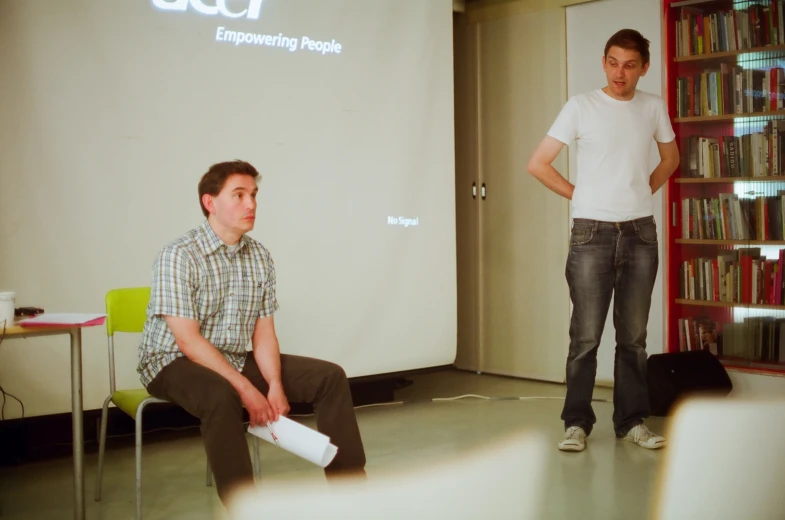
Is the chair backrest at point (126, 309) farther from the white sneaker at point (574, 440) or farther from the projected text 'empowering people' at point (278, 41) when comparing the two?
the white sneaker at point (574, 440)

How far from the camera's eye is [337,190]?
4086 millimetres

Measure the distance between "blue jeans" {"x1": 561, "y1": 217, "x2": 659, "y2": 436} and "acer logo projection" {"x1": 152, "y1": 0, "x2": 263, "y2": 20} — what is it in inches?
67.1

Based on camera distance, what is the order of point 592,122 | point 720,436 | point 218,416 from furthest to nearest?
point 720,436, point 592,122, point 218,416

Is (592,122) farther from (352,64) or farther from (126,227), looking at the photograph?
(126,227)

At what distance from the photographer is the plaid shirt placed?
97.0 inches

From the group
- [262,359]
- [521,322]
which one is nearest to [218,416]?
[262,359]

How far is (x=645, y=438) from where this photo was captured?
340cm

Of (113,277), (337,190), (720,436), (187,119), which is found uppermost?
(187,119)

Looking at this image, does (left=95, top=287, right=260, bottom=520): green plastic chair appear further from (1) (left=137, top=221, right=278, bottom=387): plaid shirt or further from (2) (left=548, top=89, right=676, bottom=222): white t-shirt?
(2) (left=548, top=89, right=676, bottom=222): white t-shirt

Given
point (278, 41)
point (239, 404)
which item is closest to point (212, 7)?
point (278, 41)

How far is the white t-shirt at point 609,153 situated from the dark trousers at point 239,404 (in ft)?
4.32

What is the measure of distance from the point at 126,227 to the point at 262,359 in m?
1.15

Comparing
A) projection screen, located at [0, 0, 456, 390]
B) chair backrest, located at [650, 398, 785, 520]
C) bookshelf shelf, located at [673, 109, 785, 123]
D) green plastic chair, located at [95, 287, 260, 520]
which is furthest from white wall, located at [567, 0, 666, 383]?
green plastic chair, located at [95, 287, 260, 520]

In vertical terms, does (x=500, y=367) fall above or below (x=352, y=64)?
below
